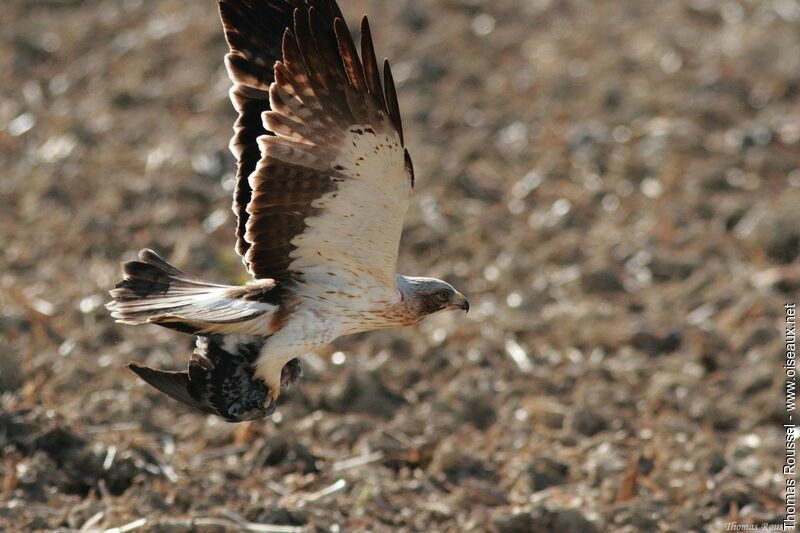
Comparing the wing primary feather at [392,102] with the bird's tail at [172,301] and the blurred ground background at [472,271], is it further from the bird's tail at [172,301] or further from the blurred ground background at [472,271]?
the blurred ground background at [472,271]

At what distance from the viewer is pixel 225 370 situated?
5.38 meters

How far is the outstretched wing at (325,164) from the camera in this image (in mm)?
4914

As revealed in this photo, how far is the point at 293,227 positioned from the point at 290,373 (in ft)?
2.41

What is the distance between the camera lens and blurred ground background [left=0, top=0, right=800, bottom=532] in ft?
21.0

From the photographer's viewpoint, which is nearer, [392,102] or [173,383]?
[392,102]

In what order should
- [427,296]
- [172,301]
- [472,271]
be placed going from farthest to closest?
[472,271], [427,296], [172,301]

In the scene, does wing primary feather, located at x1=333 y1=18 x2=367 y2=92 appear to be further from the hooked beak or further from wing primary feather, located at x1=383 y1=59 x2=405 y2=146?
the hooked beak

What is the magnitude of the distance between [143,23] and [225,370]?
23.7ft

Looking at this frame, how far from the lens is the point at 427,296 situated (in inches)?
230

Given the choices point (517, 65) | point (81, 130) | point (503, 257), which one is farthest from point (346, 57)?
point (517, 65)

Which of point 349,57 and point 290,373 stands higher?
point 349,57

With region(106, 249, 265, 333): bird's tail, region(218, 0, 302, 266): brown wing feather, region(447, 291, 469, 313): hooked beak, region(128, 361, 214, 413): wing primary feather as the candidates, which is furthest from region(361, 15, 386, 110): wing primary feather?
region(128, 361, 214, 413): wing primary feather

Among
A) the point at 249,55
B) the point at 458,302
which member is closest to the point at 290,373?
the point at 458,302

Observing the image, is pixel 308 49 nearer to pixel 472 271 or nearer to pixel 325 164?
pixel 325 164
